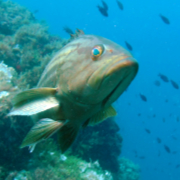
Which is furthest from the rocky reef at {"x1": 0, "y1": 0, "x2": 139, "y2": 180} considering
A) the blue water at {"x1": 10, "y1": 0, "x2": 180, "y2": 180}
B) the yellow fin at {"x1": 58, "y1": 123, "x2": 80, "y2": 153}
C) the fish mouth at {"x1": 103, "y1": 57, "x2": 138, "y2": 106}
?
the blue water at {"x1": 10, "y1": 0, "x2": 180, "y2": 180}

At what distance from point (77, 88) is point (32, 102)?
0.59 meters

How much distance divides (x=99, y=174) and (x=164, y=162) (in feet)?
351

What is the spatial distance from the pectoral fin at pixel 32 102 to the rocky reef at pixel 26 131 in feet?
9.27

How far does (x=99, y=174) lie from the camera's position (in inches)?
243

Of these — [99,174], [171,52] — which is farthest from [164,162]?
[99,174]

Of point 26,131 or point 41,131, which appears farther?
point 26,131

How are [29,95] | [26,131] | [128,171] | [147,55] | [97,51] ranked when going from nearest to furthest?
1. [97,51]
2. [29,95]
3. [26,131]
4. [128,171]
5. [147,55]

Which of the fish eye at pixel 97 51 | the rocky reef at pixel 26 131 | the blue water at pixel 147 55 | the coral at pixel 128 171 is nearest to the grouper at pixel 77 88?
the fish eye at pixel 97 51

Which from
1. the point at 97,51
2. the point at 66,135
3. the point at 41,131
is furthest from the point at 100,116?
the point at 97,51

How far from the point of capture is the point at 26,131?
15.2 ft

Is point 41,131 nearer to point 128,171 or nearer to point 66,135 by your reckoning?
point 66,135

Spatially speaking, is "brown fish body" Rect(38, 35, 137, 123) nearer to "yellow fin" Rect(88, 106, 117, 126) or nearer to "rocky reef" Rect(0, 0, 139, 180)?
"yellow fin" Rect(88, 106, 117, 126)

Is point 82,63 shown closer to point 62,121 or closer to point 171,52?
point 62,121

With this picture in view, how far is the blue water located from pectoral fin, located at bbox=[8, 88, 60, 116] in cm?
9446
